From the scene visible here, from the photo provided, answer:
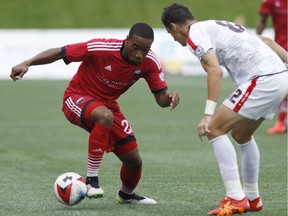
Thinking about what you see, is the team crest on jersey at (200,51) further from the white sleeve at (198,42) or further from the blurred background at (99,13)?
the blurred background at (99,13)

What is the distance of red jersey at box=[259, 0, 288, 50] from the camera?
14461mm

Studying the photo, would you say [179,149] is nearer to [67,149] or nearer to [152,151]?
[152,151]

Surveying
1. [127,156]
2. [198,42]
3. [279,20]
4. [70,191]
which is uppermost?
[198,42]

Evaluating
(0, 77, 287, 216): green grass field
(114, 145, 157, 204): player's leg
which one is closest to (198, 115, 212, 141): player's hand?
(0, 77, 287, 216): green grass field

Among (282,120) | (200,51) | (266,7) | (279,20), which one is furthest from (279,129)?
(200,51)

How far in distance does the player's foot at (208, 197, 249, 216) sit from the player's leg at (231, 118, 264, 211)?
1.15 ft

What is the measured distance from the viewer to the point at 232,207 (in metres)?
7.18

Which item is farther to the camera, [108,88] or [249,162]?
[108,88]

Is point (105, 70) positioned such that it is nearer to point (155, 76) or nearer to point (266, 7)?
point (155, 76)

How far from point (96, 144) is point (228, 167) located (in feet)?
4.28

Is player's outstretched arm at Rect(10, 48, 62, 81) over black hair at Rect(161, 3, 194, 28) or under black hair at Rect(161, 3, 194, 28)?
under

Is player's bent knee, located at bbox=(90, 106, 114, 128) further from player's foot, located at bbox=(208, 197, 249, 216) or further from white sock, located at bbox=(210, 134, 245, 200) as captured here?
player's foot, located at bbox=(208, 197, 249, 216)

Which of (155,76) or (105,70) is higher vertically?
(105,70)

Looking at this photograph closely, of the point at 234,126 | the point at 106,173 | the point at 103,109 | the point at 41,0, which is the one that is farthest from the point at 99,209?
the point at 41,0
